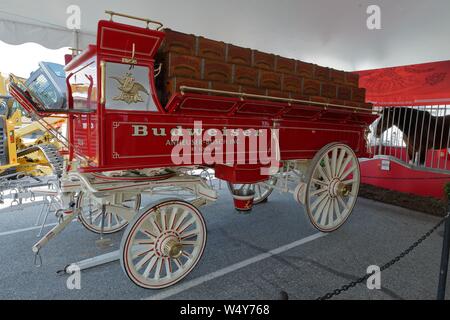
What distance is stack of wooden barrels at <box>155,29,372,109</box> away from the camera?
232cm

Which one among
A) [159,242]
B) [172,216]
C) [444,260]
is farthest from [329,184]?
[159,242]

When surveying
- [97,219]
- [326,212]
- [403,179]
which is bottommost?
[97,219]

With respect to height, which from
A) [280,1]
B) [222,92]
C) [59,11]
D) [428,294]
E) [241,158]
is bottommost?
[428,294]

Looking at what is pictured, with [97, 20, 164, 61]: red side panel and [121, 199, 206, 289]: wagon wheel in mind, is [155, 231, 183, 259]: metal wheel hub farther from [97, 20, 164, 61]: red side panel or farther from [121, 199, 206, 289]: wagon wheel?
[97, 20, 164, 61]: red side panel

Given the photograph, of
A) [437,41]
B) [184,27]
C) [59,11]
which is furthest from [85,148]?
[437,41]

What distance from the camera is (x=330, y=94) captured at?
11.6 feet

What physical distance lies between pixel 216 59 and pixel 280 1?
3769 mm

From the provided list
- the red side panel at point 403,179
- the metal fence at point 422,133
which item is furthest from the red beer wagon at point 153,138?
the red side panel at point 403,179

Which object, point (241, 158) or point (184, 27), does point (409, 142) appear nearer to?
point (241, 158)

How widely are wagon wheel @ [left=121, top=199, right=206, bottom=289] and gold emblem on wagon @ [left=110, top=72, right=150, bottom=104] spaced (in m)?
0.82

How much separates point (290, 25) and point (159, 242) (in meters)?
5.64

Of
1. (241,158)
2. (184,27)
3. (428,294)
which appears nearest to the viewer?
(428,294)

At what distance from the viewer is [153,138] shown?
2262mm

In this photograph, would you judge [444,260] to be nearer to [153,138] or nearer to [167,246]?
[167,246]
